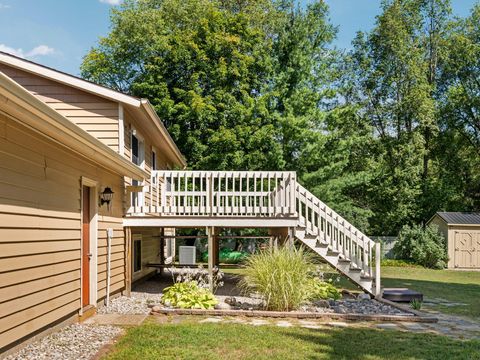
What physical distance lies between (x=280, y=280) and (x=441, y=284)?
7.90 meters

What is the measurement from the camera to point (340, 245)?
31.9 feet

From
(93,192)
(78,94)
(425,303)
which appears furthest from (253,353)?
(78,94)

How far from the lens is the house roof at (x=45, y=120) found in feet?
11.8

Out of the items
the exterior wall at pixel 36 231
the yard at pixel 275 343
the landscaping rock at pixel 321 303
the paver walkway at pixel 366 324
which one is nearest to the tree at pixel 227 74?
the landscaping rock at pixel 321 303

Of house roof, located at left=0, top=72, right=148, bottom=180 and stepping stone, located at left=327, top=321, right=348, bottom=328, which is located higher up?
house roof, located at left=0, top=72, right=148, bottom=180

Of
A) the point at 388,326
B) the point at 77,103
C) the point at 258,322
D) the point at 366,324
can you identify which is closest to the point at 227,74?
the point at 77,103

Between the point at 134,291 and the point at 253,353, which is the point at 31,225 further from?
the point at 134,291

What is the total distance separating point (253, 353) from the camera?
523cm

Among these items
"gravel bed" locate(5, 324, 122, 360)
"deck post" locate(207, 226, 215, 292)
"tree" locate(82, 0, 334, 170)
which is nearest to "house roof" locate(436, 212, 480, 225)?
"tree" locate(82, 0, 334, 170)

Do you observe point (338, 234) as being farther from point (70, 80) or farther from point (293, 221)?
point (70, 80)

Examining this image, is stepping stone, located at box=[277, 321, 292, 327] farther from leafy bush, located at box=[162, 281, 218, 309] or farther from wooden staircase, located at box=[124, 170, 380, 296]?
wooden staircase, located at box=[124, 170, 380, 296]

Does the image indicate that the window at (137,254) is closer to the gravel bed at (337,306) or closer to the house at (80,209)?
the house at (80,209)

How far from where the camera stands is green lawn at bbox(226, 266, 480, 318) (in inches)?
355

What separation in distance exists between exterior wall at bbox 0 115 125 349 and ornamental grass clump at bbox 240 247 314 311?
113 inches
